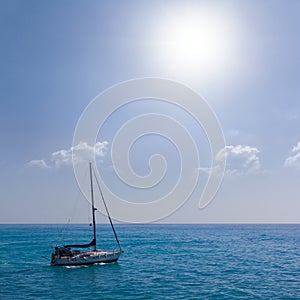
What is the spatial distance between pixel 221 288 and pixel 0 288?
26565mm

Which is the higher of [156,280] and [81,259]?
[81,259]

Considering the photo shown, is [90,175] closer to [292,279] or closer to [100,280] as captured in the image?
[100,280]

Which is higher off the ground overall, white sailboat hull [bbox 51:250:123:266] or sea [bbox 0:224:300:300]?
white sailboat hull [bbox 51:250:123:266]

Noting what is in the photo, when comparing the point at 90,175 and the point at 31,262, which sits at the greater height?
the point at 90,175

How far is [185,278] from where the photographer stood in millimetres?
48906

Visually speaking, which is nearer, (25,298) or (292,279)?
(25,298)

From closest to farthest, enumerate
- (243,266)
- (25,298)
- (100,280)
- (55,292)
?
(25,298)
(55,292)
(100,280)
(243,266)

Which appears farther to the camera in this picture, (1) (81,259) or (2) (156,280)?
(1) (81,259)

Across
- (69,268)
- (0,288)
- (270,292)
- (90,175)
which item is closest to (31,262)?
(69,268)

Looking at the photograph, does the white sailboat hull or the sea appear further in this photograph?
the white sailboat hull

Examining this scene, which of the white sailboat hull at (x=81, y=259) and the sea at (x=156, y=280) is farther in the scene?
the white sailboat hull at (x=81, y=259)

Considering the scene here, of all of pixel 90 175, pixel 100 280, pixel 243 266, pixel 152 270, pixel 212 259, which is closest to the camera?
pixel 100 280

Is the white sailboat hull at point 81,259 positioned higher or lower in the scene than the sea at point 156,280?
higher

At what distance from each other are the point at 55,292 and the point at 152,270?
19.5 meters
